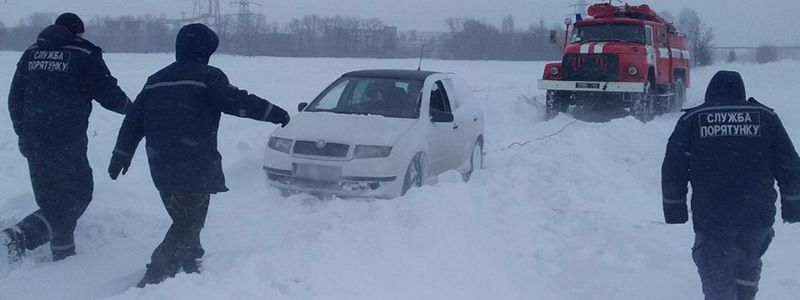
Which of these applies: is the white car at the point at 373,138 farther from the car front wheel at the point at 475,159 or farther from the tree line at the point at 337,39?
the tree line at the point at 337,39

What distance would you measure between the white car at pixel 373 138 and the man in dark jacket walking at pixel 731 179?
3.29 meters

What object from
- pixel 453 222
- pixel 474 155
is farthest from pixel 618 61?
pixel 453 222

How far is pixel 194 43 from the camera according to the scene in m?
4.60

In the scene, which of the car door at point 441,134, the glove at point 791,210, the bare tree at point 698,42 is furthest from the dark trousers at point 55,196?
the bare tree at point 698,42

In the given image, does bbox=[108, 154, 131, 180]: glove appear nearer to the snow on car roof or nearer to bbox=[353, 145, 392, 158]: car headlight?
bbox=[353, 145, 392, 158]: car headlight

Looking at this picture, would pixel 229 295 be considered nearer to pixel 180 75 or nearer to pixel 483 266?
pixel 180 75

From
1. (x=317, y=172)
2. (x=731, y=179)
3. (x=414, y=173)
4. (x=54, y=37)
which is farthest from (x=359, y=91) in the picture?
(x=731, y=179)

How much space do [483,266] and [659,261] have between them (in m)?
1.56

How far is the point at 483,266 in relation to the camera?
5273 mm

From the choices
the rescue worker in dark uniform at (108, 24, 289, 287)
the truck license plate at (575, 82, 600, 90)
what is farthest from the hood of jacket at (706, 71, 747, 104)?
the truck license plate at (575, 82, 600, 90)

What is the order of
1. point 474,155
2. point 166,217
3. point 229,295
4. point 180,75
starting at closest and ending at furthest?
1. point 229,295
2. point 180,75
3. point 166,217
4. point 474,155

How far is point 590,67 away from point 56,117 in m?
13.5

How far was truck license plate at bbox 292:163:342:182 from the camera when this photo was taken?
697 centimetres

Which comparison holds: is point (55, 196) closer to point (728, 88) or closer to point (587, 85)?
point (728, 88)
